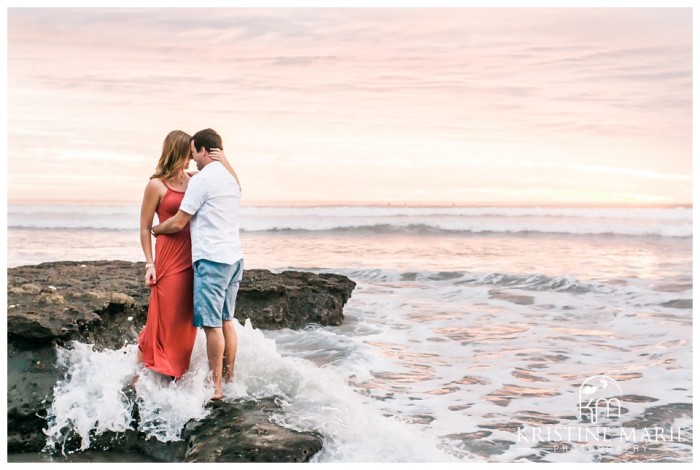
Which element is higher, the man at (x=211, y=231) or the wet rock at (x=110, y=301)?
the man at (x=211, y=231)

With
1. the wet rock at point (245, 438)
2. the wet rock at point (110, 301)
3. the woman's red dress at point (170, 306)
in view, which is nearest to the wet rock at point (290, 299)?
the wet rock at point (110, 301)

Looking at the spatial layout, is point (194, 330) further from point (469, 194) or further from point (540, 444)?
point (469, 194)

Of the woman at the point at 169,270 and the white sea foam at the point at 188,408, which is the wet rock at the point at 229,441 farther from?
the woman at the point at 169,270

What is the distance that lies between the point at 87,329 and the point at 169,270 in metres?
1.04

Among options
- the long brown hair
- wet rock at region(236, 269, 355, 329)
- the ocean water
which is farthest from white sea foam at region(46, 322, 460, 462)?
wet rock at region(236, 269, 355, 329)

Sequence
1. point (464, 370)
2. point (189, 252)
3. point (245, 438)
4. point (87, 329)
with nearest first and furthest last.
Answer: point (245, 438) → point (189, 252) → point (87, 329) → point (464, 370)

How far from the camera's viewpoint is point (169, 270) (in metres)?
5.18

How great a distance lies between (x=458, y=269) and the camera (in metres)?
15.8

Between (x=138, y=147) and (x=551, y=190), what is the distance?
1641 cm

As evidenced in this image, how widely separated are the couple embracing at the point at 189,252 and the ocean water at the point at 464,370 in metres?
0.23

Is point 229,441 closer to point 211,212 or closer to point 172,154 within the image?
point 211,212

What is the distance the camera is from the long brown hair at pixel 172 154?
5082mm

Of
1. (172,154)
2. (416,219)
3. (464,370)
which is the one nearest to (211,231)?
(172,154)

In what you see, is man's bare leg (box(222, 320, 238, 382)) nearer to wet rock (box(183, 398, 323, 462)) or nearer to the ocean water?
the ocean water
